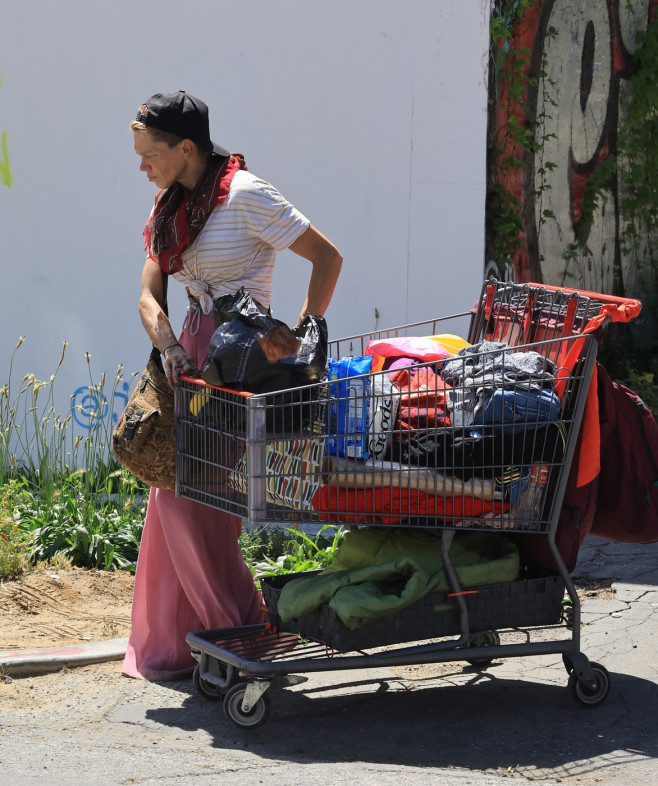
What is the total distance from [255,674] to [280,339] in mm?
1092

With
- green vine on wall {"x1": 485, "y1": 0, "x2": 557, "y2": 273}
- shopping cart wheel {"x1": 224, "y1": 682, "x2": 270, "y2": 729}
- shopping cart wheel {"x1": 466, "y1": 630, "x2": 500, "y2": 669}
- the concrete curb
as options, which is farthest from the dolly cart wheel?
green vine on wall {"x1": 485, "y1": 0, "x2": 557, "y2": 273}

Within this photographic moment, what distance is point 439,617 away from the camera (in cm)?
389

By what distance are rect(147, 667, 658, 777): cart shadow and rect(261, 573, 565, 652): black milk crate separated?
31cm

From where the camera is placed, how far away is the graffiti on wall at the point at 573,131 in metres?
9.41

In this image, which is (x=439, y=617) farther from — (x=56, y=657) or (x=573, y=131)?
(x=573, y=131)

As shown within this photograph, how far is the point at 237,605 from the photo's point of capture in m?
4.51

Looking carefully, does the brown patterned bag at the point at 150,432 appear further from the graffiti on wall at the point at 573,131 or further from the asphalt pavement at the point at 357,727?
the graffiti on wall at the point at 573,131

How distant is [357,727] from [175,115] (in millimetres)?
2222

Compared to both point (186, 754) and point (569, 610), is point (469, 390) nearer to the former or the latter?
point (569, 610)

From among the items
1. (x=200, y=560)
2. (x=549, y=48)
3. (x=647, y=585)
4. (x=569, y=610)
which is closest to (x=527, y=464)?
(x=569, y=610)

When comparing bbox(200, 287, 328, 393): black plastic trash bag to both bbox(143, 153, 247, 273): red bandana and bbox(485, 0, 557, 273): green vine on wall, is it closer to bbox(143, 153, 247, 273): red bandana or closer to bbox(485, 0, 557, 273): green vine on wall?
bbox(143, 153, 247, 273): red bandana

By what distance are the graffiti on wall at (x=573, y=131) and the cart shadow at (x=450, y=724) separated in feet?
17.5

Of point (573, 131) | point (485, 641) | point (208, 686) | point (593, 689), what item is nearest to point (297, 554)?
point (485, 641)

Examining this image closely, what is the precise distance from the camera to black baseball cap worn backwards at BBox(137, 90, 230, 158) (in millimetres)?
4047
